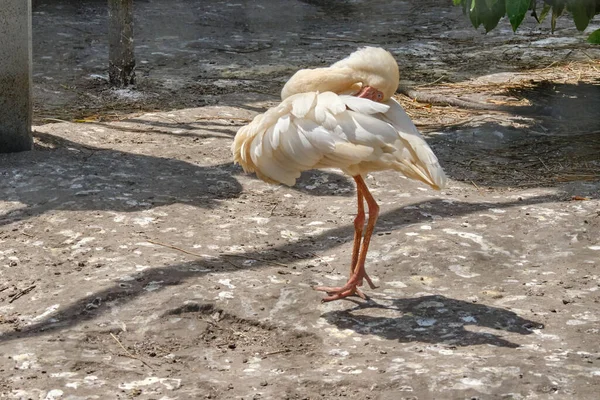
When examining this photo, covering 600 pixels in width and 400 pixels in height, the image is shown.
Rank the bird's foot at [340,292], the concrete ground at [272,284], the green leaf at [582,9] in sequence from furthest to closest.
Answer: the green leaf at [582,9], the bird's foot at [340,292], the concrete ground at [272,284]

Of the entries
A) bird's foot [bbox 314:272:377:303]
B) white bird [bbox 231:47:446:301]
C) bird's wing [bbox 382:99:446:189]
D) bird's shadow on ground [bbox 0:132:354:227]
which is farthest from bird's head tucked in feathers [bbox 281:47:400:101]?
bird's shadow on ground [bbox 0:132:354:227]

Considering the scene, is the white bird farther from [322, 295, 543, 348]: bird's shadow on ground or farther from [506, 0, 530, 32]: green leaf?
[506, 0, 530, 32]: green leaf

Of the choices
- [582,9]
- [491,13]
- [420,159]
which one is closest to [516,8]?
[491,13]

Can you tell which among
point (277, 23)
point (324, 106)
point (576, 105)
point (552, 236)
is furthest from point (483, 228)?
point (277, 23)

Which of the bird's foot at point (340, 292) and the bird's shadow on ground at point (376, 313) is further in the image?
the bird's foot at point (340, 292)

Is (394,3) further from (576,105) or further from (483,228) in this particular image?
(483,228)

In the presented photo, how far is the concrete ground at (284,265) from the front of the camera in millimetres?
3500

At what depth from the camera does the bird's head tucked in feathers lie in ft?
14.0

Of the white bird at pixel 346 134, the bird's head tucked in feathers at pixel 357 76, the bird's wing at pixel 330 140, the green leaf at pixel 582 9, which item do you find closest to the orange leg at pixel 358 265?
the white bird at pixel 346 134

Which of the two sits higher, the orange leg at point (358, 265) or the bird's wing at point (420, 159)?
the bird's wing at point (420, 159)

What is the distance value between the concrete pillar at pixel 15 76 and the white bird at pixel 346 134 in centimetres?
227

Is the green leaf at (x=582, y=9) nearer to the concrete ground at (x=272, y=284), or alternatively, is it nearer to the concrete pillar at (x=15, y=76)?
the concrete ground at (x=272, y=284)

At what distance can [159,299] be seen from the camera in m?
4.13

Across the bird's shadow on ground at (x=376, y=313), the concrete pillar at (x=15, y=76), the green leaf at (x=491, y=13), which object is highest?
the green leaf at (x=491, y=13)
